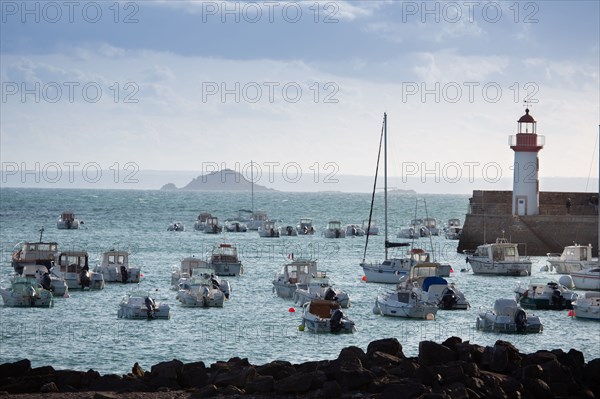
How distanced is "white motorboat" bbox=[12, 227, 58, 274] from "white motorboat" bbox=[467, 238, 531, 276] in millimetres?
26106

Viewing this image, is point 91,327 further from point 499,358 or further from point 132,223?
point 132,223

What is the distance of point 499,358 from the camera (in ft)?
76.9

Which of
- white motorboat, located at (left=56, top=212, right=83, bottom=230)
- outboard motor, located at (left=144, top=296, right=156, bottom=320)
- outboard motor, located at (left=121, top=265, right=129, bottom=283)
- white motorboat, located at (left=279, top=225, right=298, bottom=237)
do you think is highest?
white motorboat, located at (left=56, top=212, right=83, bottom=230)

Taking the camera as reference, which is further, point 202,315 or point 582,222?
point 582,222

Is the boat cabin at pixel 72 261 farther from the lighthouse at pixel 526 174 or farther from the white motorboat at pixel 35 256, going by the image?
the lighthouse at pixel 526 174

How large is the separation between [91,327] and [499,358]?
22.7m

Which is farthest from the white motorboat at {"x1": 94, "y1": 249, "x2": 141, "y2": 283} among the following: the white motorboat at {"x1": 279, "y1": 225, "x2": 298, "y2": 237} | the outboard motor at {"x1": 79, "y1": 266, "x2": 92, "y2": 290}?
the white motorboat at {"x1": 279, "y1": 225, "x2": 298, "y2": 237}

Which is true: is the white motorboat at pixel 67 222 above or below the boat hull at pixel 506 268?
above

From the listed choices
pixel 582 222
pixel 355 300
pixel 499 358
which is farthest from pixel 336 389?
pixel 582 222

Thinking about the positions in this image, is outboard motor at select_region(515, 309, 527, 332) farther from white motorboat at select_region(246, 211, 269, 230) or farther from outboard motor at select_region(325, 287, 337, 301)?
white motorboat at select_region(246, 211, 269, 230)

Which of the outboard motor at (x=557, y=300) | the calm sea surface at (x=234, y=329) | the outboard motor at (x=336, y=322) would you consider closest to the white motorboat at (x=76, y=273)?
the calm sea surface at (x=234, y=329)

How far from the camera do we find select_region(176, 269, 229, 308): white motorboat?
160 ft

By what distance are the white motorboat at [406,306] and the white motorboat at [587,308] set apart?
6033 mm

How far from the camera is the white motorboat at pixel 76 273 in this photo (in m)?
55.6
